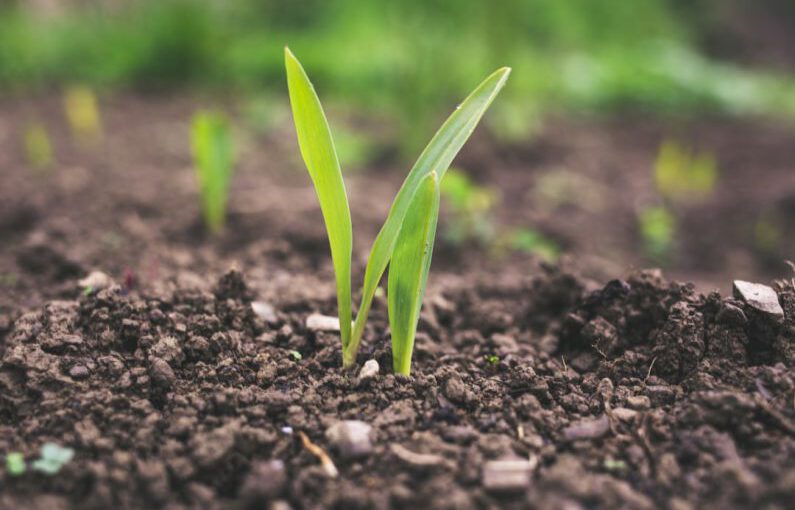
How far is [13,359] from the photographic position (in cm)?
129

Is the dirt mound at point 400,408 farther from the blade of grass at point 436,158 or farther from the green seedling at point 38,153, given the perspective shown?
the green seedling at point 38,153

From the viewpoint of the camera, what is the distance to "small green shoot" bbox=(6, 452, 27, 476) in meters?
1.09

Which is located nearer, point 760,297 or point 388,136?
point 760,297

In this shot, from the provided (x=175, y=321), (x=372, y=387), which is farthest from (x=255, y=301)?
(x=372, y=387)

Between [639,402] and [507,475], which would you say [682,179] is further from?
[507,475]

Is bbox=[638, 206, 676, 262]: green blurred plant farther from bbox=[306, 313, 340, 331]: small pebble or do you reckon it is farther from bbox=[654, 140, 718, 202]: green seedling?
bbox=[306, 313, 340, 331]: small pebble

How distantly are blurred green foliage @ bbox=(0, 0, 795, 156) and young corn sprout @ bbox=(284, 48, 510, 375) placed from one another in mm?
2347

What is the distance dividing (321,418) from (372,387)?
0.44 ft

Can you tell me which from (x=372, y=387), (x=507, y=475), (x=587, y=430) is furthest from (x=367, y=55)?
(x=507, y=475)

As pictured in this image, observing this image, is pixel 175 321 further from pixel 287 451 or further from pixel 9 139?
pixel 9 139

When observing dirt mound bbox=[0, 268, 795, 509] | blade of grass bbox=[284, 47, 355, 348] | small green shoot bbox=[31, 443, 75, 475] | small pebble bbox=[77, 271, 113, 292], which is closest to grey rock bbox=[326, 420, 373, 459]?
dirt mound bbox=[0, 268, 795, 509]

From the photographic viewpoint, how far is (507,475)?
1.08 m

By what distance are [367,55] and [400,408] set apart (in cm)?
475

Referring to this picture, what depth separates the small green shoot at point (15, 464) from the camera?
42.8 inches
